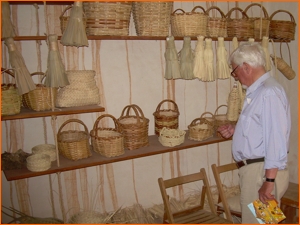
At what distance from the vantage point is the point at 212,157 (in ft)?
12.7

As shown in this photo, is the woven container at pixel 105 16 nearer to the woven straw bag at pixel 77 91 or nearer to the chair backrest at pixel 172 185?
the woven straw bag at pixel 77 91

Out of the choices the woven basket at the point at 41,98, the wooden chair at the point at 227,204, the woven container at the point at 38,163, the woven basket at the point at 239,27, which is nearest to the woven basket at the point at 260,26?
the woven basket at the point at 239,27

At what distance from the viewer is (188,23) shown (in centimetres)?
298

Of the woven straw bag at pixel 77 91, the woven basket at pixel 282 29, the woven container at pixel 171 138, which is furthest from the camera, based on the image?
the woven basket at pixel 282 29

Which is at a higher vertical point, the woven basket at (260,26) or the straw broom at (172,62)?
the woven basket at (260,26)

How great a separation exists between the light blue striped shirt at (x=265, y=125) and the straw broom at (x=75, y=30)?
1318mm

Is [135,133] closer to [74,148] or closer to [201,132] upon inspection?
[74,148]

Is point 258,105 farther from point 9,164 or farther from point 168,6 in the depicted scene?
point 9,164

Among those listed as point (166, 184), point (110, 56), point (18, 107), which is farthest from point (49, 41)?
point (166, 184)

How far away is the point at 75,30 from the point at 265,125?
1549 mm

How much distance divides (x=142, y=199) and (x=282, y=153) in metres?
1.86

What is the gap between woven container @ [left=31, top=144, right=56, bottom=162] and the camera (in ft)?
8.74

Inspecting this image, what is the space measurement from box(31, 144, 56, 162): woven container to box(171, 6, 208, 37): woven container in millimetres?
1554

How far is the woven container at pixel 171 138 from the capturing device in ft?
9.62
